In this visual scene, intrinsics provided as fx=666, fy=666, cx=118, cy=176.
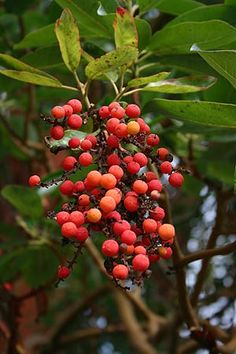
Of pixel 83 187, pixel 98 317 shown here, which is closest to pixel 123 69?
pixel 83 187

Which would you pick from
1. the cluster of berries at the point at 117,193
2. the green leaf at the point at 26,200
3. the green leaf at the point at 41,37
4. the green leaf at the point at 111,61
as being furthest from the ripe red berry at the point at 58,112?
the green leaf at the point at 26,200

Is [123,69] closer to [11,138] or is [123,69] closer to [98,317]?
[11,138]

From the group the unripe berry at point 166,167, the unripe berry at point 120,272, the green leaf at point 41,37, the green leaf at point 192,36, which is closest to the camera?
the unripe berry at point 120,272

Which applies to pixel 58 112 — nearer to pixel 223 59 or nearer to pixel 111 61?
pixel 111 61

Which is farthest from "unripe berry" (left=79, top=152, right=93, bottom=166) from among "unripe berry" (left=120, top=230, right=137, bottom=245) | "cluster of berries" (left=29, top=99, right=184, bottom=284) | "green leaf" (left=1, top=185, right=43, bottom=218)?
"green leaf" (left=1, top=185, right=43, bottom=218)

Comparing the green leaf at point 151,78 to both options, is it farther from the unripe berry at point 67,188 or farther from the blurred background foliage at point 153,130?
the unripe berry at point 67,188

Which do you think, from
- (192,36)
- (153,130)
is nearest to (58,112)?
(192,36)
